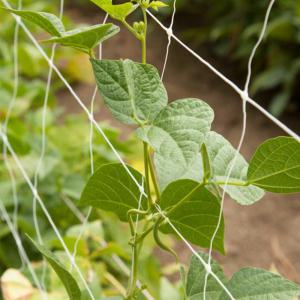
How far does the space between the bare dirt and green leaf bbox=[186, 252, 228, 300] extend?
12.8 inches

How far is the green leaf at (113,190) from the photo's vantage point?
718 millimetres

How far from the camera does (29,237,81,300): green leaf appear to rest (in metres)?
0.68

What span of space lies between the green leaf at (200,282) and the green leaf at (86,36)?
25 cm

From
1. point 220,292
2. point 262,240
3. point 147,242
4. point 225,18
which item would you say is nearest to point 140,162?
point 147,242

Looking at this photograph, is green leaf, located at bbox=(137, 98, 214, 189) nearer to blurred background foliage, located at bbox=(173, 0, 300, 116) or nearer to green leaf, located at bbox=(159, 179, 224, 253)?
green leaf, located at bbox=(159, 179, 224, 253)

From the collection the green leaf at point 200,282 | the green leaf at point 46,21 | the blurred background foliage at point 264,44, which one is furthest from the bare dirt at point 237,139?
the green leaf at point 46,21

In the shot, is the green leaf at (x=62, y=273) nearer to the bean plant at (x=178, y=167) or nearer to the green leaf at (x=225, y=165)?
the bean plant at (x=178, y=167)

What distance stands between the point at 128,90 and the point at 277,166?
6.2 inches

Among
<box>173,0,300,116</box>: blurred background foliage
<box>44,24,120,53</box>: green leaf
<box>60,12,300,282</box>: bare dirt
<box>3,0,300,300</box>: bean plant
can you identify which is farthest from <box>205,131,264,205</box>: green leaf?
<box>173,0,300,116</box>: blurred background foliage

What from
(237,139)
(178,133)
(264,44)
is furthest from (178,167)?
(264,44)

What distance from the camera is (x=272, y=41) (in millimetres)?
2699

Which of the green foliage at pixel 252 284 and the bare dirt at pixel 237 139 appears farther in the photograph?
the bare dirt at pixel 237 139

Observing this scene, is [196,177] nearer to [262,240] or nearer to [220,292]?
[220,292]

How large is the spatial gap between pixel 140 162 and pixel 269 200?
1.86 feet
